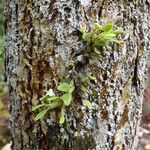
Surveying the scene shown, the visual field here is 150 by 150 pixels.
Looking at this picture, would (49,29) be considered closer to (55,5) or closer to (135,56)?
(55,5)

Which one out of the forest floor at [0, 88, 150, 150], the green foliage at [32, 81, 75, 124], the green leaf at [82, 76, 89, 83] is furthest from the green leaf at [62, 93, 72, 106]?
the forest floor at [0, 88, 150, 150]

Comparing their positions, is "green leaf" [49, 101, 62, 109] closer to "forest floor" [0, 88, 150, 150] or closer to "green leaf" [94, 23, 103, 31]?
"green leaf" [94, 23, 103, 31]

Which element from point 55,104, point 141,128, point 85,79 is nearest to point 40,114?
point 55,104

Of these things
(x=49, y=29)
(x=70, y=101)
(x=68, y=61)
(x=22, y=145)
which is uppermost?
(x=49, y=29)

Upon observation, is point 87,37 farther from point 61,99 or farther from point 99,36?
point 61,99

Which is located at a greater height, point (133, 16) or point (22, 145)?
point (133, 16)

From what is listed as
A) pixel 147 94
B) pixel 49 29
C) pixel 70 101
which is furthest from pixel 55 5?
pixel 147 94
